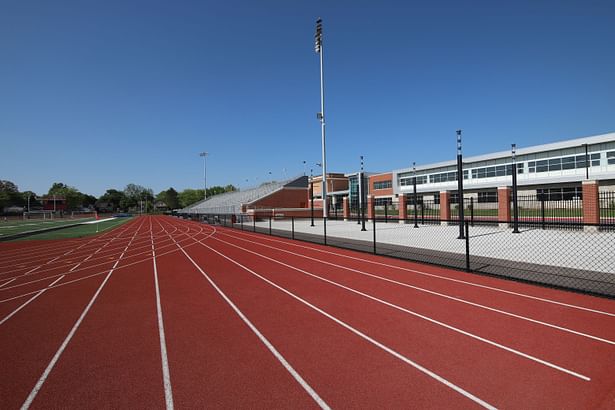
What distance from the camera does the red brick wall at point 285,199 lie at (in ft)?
164

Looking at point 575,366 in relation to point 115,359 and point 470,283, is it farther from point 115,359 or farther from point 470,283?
point 115,359

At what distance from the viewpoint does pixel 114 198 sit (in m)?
136

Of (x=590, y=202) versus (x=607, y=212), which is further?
(x=607, y=212)

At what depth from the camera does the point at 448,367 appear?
12.2 feet

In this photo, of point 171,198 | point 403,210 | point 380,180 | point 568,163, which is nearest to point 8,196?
point 171,198

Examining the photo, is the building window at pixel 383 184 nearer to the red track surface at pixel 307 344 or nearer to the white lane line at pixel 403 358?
the red track surface at pixel 307 344

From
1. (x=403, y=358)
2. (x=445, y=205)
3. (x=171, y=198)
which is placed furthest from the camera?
(x=171, y=198)

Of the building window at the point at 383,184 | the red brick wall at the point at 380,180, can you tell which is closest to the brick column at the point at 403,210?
the red brick wall at the point at 380,180

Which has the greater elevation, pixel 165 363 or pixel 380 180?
pixel 380 180

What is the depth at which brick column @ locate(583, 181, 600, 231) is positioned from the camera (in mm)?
16375

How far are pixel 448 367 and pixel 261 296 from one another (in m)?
4.11

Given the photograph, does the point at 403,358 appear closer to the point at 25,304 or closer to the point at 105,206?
the point at 25,304

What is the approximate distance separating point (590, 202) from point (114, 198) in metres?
155

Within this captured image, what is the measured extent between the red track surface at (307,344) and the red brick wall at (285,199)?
1637 inches
